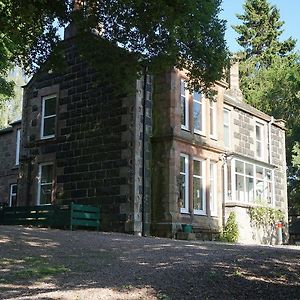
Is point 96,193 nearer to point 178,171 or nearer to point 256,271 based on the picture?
point 178,171

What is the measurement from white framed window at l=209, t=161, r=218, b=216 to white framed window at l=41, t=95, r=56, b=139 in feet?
22.9

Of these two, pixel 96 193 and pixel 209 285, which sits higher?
pixel 96 193

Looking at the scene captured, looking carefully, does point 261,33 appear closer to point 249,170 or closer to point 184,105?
point 249,170

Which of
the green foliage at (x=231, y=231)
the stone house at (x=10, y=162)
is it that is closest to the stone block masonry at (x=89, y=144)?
the green foliage at (x=231, y=231)

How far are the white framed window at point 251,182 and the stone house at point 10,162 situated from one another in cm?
1226

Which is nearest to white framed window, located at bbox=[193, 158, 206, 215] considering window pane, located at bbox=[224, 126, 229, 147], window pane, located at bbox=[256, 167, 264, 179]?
window pane, located at bbox=[224, 126, 229, 147]

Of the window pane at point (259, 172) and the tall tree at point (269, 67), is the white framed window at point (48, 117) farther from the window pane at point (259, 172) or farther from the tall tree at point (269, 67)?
the tall tree at point (269, 67)

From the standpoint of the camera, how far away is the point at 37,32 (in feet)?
43.3

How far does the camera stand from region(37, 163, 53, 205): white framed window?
2178cm

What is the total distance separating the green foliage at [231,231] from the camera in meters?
20.8

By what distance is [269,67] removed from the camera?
151 feet

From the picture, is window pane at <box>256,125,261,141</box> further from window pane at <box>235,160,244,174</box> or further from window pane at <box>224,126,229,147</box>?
window pane at <box>235,160,244,174</box>

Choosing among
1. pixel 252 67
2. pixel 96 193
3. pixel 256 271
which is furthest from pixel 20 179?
pixel 252 67

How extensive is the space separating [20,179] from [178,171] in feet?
25.7
